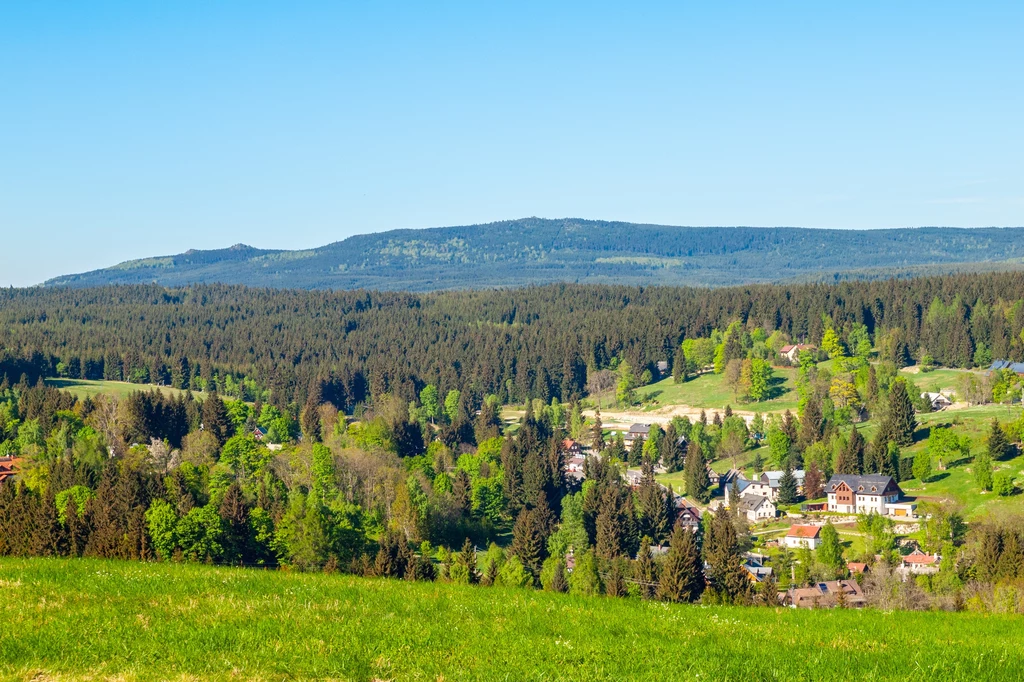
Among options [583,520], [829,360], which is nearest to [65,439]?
[583,520]

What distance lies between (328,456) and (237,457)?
10.5 m

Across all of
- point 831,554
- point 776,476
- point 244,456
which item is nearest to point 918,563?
point 831,554

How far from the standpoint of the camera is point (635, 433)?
15812 centimetres

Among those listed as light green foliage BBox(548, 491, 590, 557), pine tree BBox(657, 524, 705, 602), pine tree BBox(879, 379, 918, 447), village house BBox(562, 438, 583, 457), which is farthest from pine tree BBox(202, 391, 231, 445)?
pine tree BBox(657, 524, 705, 602)

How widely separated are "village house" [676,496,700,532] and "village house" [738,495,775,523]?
4461 mm

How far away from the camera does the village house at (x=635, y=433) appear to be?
15650 centimetres

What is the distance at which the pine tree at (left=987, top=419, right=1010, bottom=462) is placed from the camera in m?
113

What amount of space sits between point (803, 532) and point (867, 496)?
1401cm

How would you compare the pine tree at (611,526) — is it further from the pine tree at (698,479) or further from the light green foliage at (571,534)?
the pine tree at (698,479)

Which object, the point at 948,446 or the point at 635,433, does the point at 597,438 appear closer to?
the point at 635,433

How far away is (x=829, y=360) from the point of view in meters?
189

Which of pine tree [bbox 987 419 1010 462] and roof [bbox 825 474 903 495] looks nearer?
roof [bbox 825 474 903 495]

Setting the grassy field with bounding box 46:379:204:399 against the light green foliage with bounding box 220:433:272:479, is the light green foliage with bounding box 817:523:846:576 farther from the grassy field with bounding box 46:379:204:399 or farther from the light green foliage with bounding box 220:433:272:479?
the grassy field with bounding box 46:379:204:399

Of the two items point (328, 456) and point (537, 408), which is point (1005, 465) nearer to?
point (328, 456)
